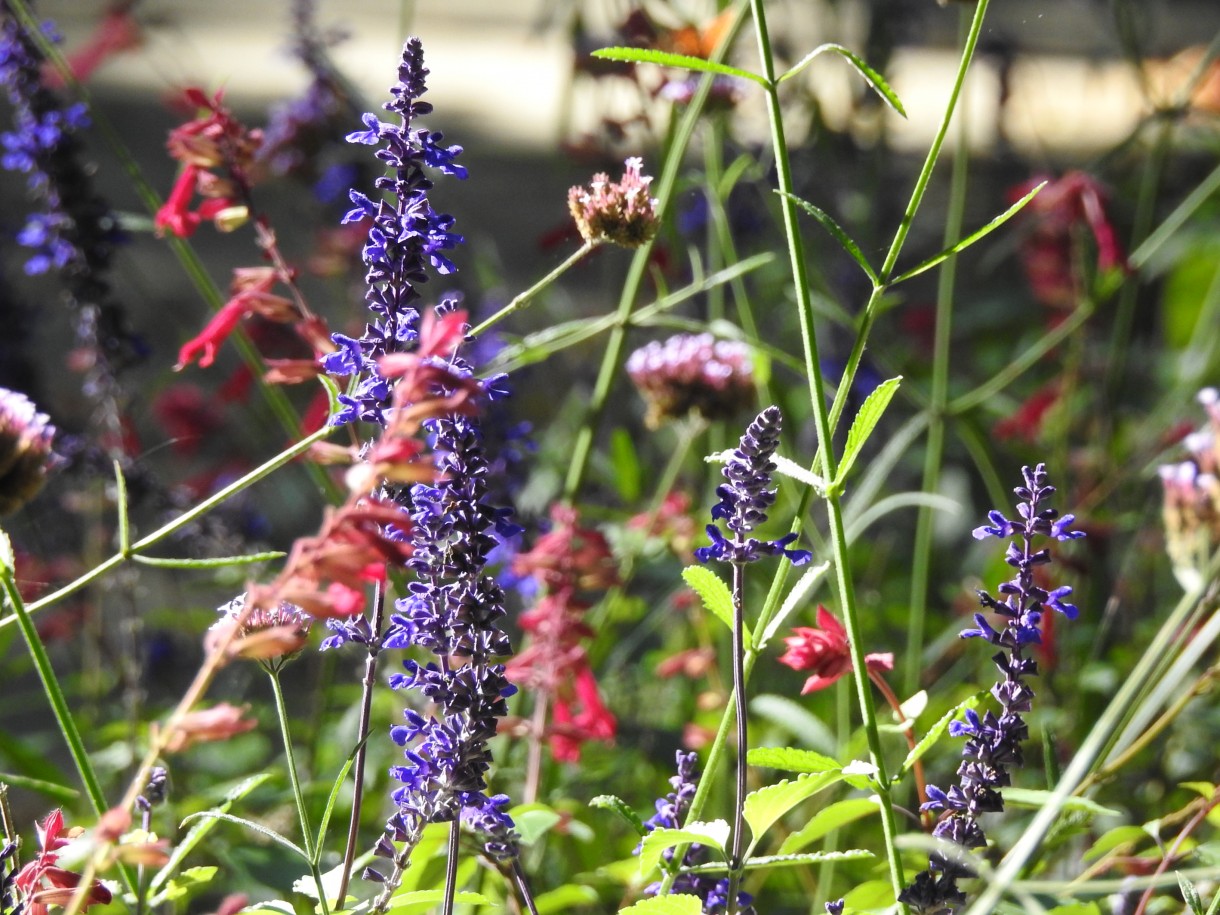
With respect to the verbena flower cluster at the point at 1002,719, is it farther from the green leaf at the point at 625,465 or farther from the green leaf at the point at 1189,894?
the green leaf at the point at 625,465

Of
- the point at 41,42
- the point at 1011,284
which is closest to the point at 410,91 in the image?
the point at 41,42

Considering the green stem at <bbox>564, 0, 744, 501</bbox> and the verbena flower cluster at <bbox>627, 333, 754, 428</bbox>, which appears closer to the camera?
the green stem at <bbox>564, 0, 744, 501</bbox>

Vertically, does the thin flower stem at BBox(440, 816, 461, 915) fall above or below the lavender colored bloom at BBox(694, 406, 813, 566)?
below

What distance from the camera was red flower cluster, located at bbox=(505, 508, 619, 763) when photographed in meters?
1.18

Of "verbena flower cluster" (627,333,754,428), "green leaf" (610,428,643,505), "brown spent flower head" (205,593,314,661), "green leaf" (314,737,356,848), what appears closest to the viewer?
"brown spent flower head" (205,593,314,661)

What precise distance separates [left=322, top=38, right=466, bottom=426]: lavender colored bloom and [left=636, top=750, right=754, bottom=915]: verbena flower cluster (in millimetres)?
266

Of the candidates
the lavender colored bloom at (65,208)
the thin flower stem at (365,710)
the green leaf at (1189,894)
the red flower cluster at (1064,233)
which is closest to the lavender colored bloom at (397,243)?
the thin flower stem at (365,710)

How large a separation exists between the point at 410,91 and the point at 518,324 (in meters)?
1.62

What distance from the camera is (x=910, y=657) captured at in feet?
4.48

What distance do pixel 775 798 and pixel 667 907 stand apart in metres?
0.08

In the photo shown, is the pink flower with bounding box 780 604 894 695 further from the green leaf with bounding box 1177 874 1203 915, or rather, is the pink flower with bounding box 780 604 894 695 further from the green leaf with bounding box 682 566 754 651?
the green leaf with bounding box 1177 874 1203 915

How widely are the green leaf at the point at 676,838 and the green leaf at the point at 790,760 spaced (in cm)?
4

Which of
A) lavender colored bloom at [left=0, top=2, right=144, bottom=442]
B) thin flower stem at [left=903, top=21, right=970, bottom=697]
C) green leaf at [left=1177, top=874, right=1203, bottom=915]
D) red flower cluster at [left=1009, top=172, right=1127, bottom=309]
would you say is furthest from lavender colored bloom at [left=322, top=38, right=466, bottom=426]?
red flower cluster at [left=1009, top=172, right=1127, bottom=309]

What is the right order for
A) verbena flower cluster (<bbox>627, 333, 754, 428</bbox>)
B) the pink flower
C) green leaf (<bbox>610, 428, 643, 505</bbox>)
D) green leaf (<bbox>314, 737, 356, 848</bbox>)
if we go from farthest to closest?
green leaf (<bbox>610, 428, 643, 505</bbox>) < verbena flower cluster (<bbox>627, 333, 754, 428</bbox>) < the pink flower < green leaf (<bbox>314, 737, 356, 848</bbox>)
